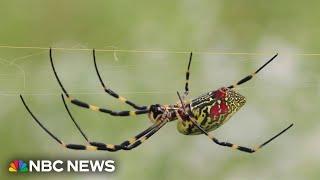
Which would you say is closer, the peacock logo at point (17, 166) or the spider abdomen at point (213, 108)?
the spider abdomen at point (213, 108)

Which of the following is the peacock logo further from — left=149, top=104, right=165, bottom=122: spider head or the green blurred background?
left=149, top=104, right=165, bottom=122: spider head

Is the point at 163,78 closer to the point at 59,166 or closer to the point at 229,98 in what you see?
the point at 59,166

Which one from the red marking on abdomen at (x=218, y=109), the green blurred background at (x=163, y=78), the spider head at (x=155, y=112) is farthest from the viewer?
the green blurred background at (x=163, y=78)

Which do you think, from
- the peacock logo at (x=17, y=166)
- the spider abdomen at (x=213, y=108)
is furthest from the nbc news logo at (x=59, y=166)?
the spider abdomen at (x=213, y=108)

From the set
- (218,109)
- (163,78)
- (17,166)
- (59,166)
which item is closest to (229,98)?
(218,109)

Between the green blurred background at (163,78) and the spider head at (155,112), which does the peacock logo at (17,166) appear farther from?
the spider head at (155,112)

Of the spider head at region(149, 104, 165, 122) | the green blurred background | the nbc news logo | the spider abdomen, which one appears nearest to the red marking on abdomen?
the spider abdomen

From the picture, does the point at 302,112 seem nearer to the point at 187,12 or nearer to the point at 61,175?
the point at 187,12

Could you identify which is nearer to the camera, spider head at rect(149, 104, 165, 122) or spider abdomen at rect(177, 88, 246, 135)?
spider abdomen at rect(177, 88, 246, 135)
